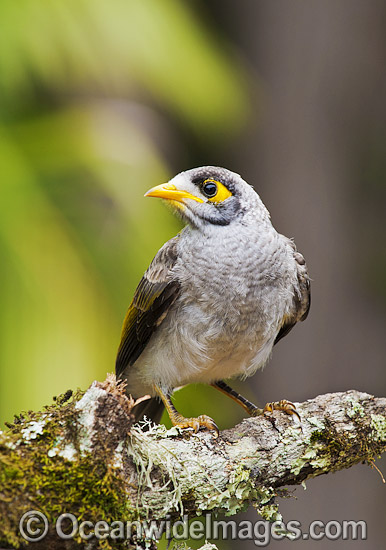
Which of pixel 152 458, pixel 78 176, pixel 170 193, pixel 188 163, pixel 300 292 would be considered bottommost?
pixel 152 458

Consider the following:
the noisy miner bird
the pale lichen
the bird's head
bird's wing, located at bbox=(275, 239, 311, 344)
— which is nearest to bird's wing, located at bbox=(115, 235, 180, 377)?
the noisy miner bird

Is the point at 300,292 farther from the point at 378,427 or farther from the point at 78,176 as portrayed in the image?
the point at 78,176

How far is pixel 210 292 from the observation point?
298 cm

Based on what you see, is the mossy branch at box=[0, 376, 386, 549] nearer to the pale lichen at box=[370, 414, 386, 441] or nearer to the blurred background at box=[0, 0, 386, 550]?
the pale lichen at box=[370, 414, 386, 441]

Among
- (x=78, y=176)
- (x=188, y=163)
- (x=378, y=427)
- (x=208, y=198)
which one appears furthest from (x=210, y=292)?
(x=188, y=163)

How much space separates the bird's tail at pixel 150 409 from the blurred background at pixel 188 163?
25 centimetres

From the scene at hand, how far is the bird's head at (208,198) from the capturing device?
312cm

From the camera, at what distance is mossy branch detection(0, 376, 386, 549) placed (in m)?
1.93

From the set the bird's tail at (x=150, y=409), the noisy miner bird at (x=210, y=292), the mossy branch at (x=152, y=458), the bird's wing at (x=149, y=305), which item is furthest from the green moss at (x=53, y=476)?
the bird's tail at (x=150, y=409)

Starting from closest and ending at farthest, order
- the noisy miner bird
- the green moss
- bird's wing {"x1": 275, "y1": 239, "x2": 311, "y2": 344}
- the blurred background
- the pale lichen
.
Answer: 1. the green moss
2. the pale lichen
3. the noisy miner bird
4. bird's wing {"x1": 275, "y1": 239, "x2": 311, "y2": 344}
5. the blurred background

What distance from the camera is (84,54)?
3.62 metres

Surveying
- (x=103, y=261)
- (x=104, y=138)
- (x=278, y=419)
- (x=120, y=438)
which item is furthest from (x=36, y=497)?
(x=104, y=138)

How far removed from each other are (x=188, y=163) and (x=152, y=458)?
3673mm

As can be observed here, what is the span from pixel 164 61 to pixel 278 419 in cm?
208
